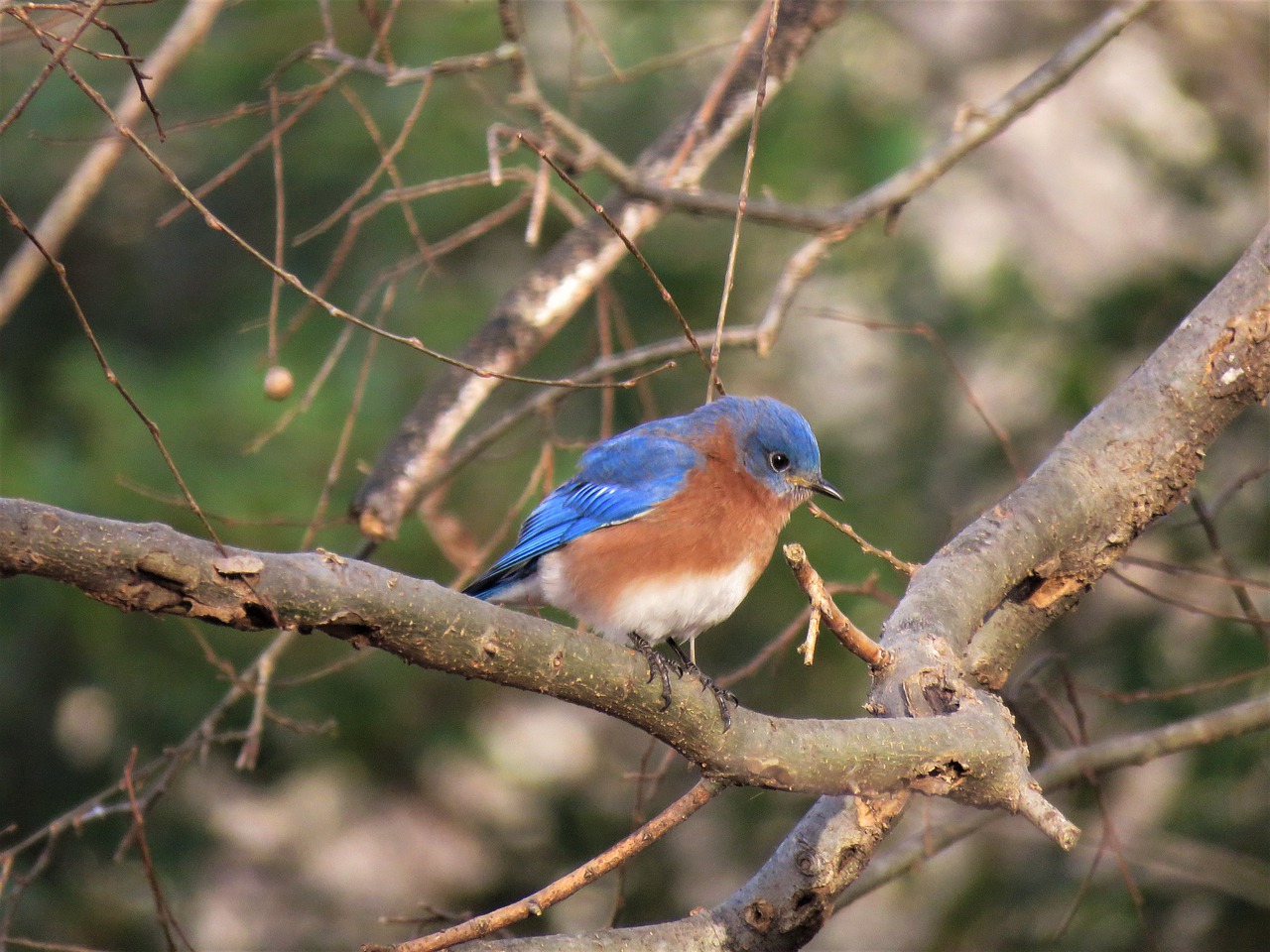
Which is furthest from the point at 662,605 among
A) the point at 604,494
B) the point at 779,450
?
the point at 779,450

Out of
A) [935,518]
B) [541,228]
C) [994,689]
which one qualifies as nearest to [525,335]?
[994,689]


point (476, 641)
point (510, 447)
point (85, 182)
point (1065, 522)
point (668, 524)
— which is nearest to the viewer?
point (476, 641)

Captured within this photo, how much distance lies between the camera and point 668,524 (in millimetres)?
3539

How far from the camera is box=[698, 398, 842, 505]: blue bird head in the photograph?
3.74 metres

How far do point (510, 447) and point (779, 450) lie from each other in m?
2.12

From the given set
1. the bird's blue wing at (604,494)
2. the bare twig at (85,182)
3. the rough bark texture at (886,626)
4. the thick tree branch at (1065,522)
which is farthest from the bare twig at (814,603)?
the bare twig at (85,182)

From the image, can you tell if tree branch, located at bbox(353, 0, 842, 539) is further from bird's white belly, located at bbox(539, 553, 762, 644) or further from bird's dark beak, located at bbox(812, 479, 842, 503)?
bird's dark beak, located at bbox(812, 479, 842, 503)

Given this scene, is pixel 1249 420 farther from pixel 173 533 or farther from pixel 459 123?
pixel 173 533

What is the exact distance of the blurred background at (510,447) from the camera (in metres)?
4.81

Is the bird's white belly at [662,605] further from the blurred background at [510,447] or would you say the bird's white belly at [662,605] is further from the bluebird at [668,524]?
the blurred background at [510,447]

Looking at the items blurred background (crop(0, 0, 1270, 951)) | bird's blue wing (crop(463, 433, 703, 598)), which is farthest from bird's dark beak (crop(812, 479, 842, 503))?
blurred background (crop(0, 0, 1270, 951))

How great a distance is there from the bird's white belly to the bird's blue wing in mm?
198

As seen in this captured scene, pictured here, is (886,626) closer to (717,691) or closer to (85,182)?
(717,691)

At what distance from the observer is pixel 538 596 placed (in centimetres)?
372
